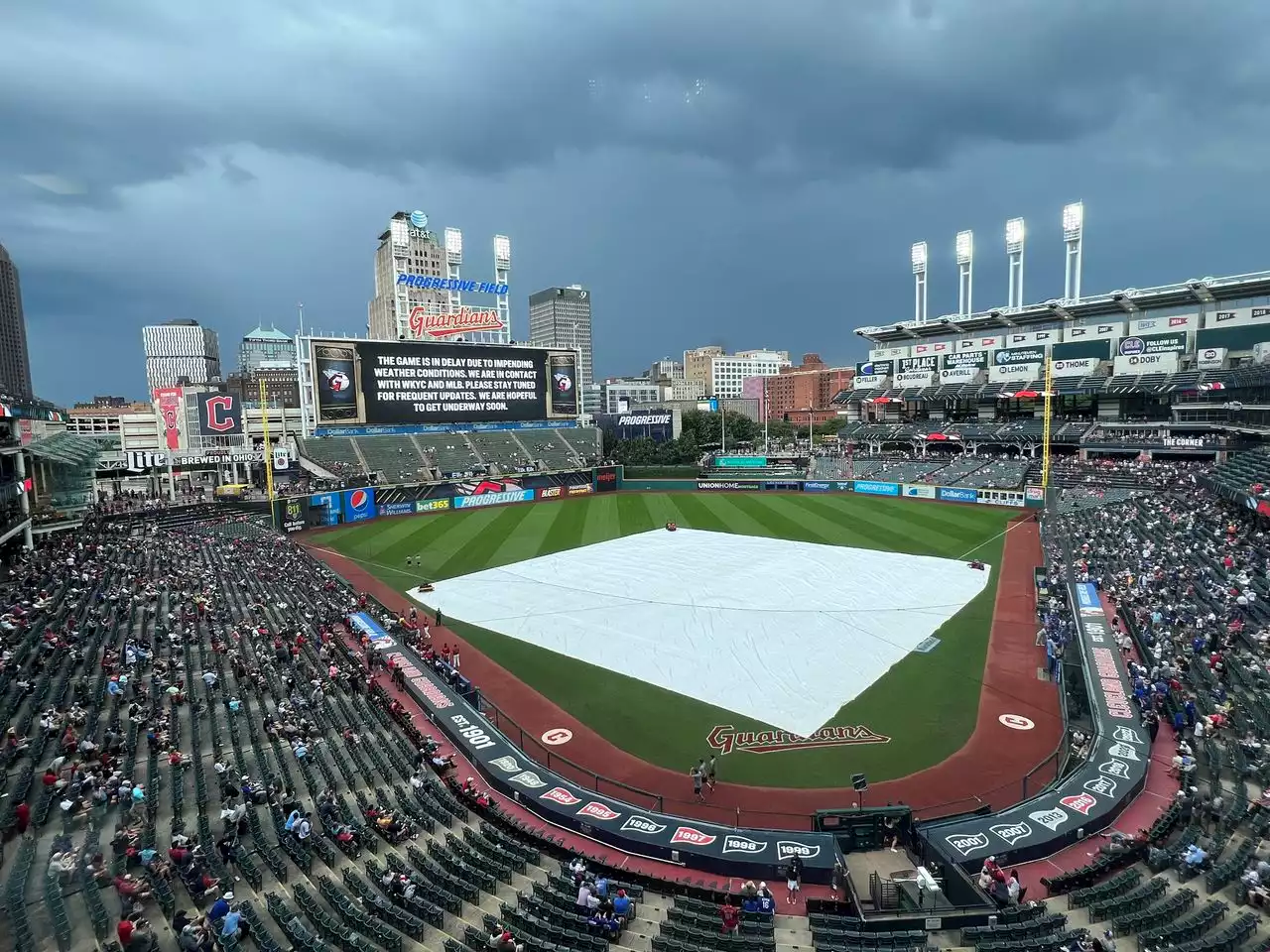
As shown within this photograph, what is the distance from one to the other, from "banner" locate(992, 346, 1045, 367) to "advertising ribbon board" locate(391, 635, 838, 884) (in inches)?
2854

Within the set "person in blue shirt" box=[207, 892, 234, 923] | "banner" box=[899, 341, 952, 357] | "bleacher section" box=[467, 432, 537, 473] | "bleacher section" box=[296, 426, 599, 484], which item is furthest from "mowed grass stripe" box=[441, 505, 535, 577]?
"banner" box=[899, 341, 952, 357]

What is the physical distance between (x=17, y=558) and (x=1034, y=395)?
79.3 meters

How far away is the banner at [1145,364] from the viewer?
2468 inches

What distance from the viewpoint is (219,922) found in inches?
372

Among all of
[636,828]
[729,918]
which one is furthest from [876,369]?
[729,918]

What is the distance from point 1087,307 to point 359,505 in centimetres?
7159

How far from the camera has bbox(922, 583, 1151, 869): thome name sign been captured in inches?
475

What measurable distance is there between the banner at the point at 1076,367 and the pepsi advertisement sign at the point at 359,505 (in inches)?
2613

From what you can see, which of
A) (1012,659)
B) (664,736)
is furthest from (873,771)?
(1012,659)

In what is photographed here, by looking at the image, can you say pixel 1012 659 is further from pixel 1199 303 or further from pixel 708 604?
pixel 1199 303

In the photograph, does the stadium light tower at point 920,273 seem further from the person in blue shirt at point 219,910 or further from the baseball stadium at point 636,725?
the person in blue shirt at point 219,910

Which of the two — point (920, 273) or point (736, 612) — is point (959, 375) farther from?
point (736, 612)

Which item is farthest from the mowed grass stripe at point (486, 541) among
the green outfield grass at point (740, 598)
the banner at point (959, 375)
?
the banner at point (959, 375)

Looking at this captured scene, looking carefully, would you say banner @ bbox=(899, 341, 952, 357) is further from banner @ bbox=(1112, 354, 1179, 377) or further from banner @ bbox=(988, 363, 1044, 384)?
banner @ bbox=(1112, 354, 1179, 377)
